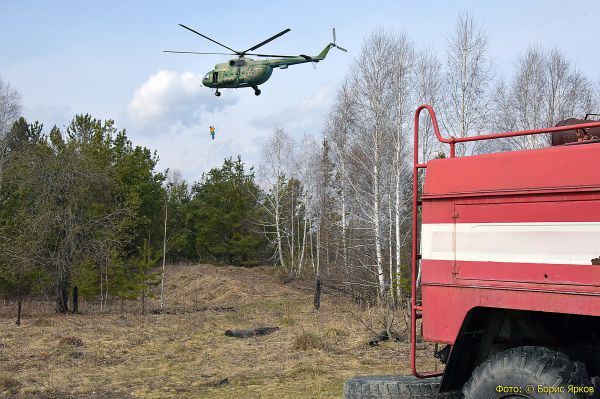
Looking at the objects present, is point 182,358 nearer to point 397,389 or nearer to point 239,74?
point 397,389

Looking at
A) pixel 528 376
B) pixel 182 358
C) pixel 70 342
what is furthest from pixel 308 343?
pixel 528 376

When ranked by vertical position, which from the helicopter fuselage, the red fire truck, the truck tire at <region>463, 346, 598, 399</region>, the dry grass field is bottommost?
the dry grass field

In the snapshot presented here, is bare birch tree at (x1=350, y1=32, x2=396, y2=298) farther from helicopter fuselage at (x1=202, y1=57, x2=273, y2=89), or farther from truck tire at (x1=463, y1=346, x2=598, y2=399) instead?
truck tire at (x1=463, y1=346, x2=598, y2=399)

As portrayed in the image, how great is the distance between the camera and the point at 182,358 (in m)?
11.4

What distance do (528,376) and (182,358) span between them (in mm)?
8936

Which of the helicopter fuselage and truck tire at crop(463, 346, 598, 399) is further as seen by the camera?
the helicopter fuselage

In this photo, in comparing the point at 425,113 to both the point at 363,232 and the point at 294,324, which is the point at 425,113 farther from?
the point at 294,324

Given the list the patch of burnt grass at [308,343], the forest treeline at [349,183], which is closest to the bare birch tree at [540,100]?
the forest treeline at [349,183]

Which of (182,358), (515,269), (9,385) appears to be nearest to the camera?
(515,269)

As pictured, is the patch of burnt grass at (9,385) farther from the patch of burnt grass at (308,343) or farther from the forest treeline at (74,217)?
the forest treeline at (74,217)

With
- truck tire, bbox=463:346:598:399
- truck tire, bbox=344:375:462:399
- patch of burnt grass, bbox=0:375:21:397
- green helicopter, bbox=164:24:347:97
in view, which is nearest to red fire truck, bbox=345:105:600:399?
A: truck tire, bbox=463:346:598:399

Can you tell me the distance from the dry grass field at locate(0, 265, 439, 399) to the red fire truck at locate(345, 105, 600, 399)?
4.10m

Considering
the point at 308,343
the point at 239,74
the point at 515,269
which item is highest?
the point at 239,74

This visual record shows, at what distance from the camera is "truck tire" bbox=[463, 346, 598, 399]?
11.2ft
